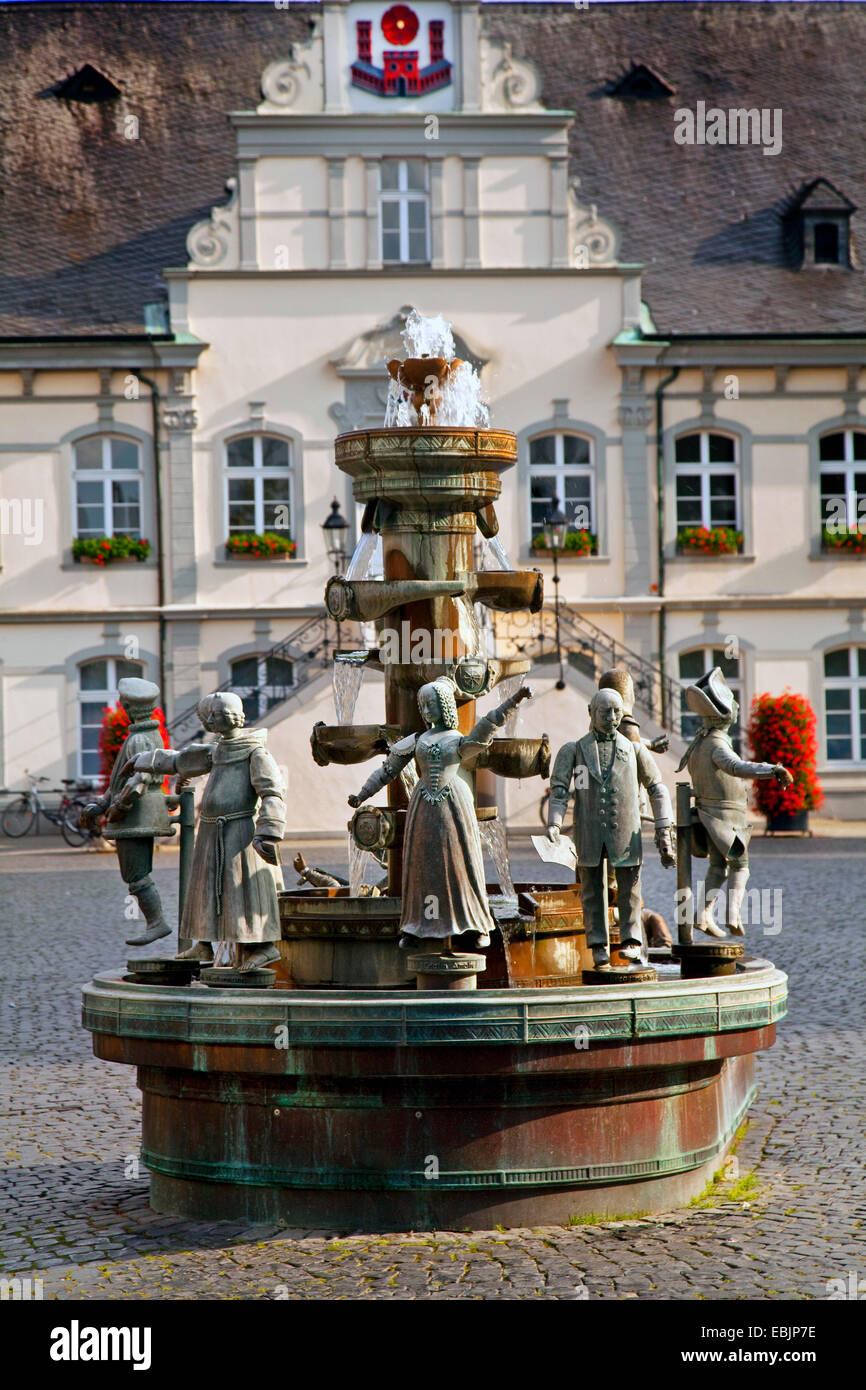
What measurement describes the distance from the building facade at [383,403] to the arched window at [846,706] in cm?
4

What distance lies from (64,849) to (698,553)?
1013 cm

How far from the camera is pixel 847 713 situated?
2942 centimetres

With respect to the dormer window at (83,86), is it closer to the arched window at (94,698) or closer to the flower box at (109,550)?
the flower box at (109,550)

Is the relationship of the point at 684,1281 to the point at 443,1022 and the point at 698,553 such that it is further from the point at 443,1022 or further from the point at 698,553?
the point at 698,553

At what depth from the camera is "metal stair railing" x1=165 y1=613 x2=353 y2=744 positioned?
27125 millimetres

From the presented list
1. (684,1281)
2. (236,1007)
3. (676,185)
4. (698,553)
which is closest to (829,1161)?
(684,1281)

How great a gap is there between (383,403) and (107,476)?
413 cm

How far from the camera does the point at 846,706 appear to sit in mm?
29453

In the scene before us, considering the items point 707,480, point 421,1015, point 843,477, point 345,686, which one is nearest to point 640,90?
point 707,480

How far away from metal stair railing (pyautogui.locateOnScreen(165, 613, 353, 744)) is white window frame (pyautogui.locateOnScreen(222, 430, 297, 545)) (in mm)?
1486

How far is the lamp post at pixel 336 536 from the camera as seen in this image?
26.5 metres

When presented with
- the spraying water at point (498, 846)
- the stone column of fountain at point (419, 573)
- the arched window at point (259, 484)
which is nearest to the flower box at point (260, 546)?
the arched window at point (259, 484)

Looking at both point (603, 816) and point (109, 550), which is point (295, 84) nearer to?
point (109, 550)

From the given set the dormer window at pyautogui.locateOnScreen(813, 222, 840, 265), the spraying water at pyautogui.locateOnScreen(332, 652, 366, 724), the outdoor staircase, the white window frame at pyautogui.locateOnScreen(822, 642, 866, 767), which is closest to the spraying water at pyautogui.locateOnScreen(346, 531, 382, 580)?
the spraying water at pyautogui.locateOnScreen(332, 652, 366, 724)
